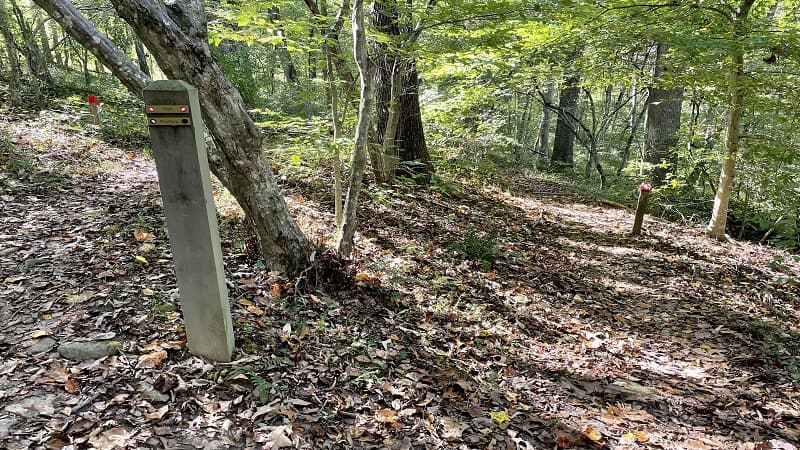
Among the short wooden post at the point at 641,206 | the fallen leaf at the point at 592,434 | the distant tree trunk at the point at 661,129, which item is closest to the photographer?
the fallen leaf at the point at 592,434

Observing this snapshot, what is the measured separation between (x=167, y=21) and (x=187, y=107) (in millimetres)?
1314

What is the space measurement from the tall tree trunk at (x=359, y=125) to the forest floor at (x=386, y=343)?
1.16 feet

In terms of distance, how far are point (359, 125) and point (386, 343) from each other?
7.13 feet

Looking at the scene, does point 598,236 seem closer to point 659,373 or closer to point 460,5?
point 659,373

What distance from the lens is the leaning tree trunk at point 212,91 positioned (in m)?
3.33

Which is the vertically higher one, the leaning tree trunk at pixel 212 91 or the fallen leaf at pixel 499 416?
the leaning tree trunk at pixel 212 91

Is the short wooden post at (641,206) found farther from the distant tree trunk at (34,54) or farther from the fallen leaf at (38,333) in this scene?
the distant tree trunk at (34,54)

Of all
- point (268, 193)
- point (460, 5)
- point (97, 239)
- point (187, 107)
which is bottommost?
point (97, 239)

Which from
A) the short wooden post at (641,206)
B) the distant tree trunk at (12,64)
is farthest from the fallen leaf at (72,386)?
the distant tree trunk at (12,64)

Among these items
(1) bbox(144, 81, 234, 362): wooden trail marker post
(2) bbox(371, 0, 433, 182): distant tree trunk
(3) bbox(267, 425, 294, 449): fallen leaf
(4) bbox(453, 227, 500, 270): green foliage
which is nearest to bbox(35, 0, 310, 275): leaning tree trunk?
(1) bbox(144, 81, 234, 362): wooden trail marker post

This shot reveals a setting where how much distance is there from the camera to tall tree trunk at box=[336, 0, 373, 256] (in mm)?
4172

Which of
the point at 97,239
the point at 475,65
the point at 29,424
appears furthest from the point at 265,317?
the point at 475,65

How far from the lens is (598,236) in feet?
27.2

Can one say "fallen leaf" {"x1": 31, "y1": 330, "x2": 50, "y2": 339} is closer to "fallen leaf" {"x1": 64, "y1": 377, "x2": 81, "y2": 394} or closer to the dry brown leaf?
"fallen leaf" {"x1": 64, "y1": 377, "x2": 81, "y2": 394}
